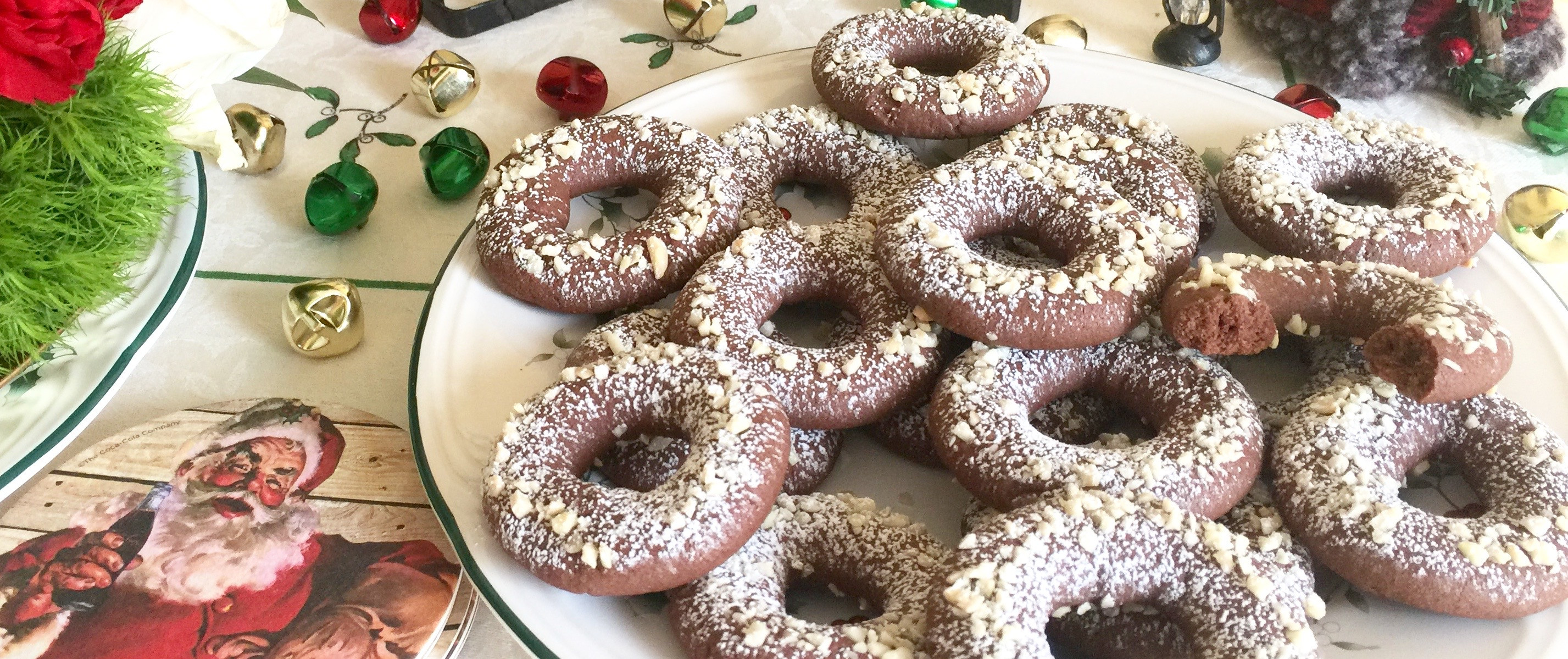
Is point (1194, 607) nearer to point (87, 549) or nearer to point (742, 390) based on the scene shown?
point (742, 390)

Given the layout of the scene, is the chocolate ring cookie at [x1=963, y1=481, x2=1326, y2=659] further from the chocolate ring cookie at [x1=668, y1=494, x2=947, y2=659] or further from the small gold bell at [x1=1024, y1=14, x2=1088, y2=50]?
the small gold bell at [x1=1024, y1=14, x2=1088, y2=50]

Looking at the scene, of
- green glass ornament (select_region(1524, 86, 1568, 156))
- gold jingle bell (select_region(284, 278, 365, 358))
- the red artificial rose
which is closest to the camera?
the red artificial rose

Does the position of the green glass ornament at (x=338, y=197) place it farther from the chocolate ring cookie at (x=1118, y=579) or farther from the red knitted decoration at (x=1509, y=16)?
the red knitted decoration at (x=1509, y=16)

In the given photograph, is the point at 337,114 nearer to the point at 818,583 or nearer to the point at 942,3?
the point at 942,3

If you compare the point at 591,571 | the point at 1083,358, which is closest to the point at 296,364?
the point at 591,571

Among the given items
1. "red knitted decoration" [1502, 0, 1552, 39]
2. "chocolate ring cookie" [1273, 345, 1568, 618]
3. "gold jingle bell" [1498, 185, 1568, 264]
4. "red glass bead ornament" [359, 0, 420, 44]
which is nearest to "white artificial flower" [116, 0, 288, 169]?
"red glass bead ornament" [359, 0, 420, 44]

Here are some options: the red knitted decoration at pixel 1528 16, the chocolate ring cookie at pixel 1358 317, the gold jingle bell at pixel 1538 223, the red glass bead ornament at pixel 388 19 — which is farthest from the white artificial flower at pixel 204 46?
the red knitted decoration at pixel 1528 16

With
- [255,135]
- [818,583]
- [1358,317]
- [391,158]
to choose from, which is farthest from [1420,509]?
[255,135]
